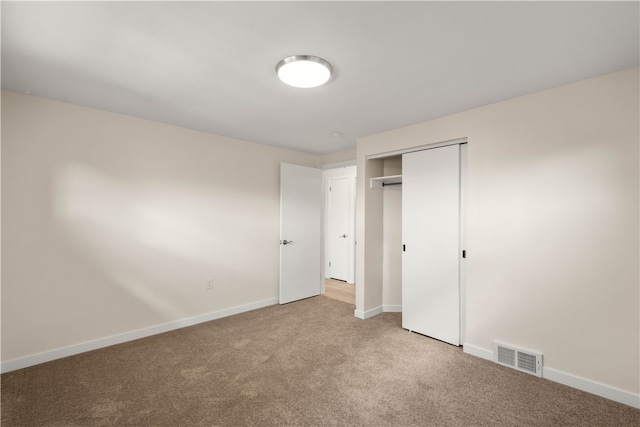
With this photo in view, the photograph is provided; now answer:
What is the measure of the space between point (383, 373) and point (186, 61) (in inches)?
113

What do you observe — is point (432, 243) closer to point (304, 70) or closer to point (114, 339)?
point (304, 70)

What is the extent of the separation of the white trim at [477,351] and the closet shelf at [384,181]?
205cm

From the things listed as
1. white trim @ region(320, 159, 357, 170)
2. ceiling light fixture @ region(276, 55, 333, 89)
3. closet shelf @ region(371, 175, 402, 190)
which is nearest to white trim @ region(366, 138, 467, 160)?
closet shelf @ region(371, 175, 402, 190)

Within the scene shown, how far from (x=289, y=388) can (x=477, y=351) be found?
1830 millimetres

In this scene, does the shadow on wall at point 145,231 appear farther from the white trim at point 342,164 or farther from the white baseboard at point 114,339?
the white trim at point 342,164

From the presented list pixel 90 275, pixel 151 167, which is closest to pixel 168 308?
pixel 90 275

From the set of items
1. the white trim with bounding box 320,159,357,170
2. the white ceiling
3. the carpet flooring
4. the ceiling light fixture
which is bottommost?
the carpet flooring

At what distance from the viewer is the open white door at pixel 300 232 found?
176 inches

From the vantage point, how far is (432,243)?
322 cm

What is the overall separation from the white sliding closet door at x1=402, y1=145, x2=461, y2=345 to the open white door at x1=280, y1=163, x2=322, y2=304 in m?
1.78

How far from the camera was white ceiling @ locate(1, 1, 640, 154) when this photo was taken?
151 centimetres

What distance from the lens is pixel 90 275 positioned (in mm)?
2855

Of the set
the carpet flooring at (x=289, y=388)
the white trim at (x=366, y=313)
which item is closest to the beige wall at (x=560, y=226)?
the carpet flooring at (x=289, y=388)

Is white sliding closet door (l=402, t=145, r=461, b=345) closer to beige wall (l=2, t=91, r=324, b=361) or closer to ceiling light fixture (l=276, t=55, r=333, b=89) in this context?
ceiling light fixture (l=276, t=55, r=333, b=89)
